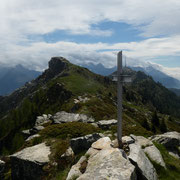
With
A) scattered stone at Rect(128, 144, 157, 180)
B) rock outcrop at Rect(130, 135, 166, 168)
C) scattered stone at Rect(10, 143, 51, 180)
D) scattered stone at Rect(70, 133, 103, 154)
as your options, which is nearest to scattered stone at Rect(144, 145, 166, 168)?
rock outcrop at Rect(130, 135, 166, 168)

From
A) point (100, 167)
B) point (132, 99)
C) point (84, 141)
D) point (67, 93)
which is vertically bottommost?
point (132, 99)

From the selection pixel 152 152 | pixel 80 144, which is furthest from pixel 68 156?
pixel 152 152

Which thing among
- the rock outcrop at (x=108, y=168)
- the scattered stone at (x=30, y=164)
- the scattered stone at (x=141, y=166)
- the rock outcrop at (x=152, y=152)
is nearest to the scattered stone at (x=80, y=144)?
the scattered stone at (x=30, y=164)

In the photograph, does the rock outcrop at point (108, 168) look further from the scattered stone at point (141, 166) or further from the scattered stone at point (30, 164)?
the scattered stone at point (30, 164)

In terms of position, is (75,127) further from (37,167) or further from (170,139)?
(170,139)

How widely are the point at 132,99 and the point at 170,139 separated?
179170 millimetres

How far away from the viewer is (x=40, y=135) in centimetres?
2230

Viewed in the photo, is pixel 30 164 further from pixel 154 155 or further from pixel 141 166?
pixel 154 155

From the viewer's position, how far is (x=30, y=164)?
1430cm

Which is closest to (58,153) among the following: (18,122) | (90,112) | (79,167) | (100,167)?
(79,167)

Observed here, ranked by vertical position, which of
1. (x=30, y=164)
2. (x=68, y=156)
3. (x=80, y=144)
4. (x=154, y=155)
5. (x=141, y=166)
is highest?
(x=141, y=166)

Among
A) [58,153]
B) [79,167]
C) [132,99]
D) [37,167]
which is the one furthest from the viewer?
[132,99]

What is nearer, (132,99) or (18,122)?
(18,122)

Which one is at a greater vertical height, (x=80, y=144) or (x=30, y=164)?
(x=80, y=144)
